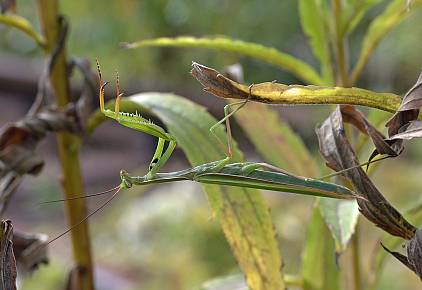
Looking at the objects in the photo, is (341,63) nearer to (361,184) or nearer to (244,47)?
(244,47)

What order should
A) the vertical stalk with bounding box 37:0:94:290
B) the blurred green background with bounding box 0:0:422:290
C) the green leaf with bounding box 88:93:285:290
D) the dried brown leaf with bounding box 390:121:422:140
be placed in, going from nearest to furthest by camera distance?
the dried brown leaf with bounding box 390:121:422:140 → the green leaf with bounding box 88:93:285:290 → the vertical stalk with bounding box 37:0:94:290 → the blurred green background with bounding box 0:0:422:290

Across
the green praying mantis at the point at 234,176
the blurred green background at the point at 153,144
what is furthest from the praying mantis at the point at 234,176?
the blurred green background at the point at 153,144

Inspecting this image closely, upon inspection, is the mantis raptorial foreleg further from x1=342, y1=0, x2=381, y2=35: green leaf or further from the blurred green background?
the blurred green background

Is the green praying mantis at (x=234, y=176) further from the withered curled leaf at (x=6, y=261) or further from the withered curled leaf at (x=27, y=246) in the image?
the withered curled leaf at (x=27, y=246)

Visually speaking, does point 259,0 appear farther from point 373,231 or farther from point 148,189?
→ point 373,231

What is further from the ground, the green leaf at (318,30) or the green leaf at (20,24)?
the green leaf at (20,24)

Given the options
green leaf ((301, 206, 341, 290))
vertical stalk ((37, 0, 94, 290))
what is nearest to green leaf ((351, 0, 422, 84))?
green leaf ((301, 206, 341, 290))

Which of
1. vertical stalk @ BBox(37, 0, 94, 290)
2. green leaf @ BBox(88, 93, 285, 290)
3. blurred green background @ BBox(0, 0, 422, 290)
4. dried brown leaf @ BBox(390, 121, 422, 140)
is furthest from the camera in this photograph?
blurred green background @ BBox(0, 0, 422, 290)

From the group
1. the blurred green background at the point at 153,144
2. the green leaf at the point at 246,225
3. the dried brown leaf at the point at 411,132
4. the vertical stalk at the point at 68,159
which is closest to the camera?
the dried brown leaf at the point at 411,132
